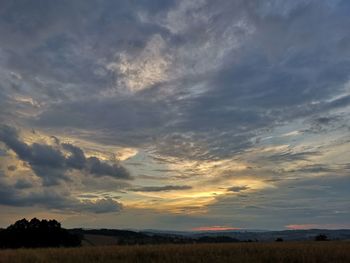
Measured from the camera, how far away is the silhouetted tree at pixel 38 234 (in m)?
59.5


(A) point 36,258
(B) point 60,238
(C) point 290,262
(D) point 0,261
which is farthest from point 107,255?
(B) point 60,238

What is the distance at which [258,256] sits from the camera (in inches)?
907

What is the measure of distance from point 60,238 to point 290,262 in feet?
147

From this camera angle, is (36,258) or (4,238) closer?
(36,258)

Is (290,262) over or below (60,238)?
below

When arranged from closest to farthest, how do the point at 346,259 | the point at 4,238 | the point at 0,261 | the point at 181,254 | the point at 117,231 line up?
the point at 0,261
the point at 346,259
the point at 181,254
the point at 4,238
the point at 117,231

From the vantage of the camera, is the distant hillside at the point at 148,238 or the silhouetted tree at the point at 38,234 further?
the distant hillside at the point at 148,238

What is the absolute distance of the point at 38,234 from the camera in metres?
61.1

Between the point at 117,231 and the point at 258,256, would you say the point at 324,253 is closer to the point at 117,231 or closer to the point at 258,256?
the point at 258,256

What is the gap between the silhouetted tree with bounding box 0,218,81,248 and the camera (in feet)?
195

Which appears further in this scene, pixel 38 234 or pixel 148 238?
pixel 148 238

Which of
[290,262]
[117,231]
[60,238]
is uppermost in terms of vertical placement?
[117,231]

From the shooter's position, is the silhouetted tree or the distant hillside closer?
the silhouetted tree

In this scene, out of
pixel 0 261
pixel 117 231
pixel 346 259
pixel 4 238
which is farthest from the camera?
pixel 117 231
